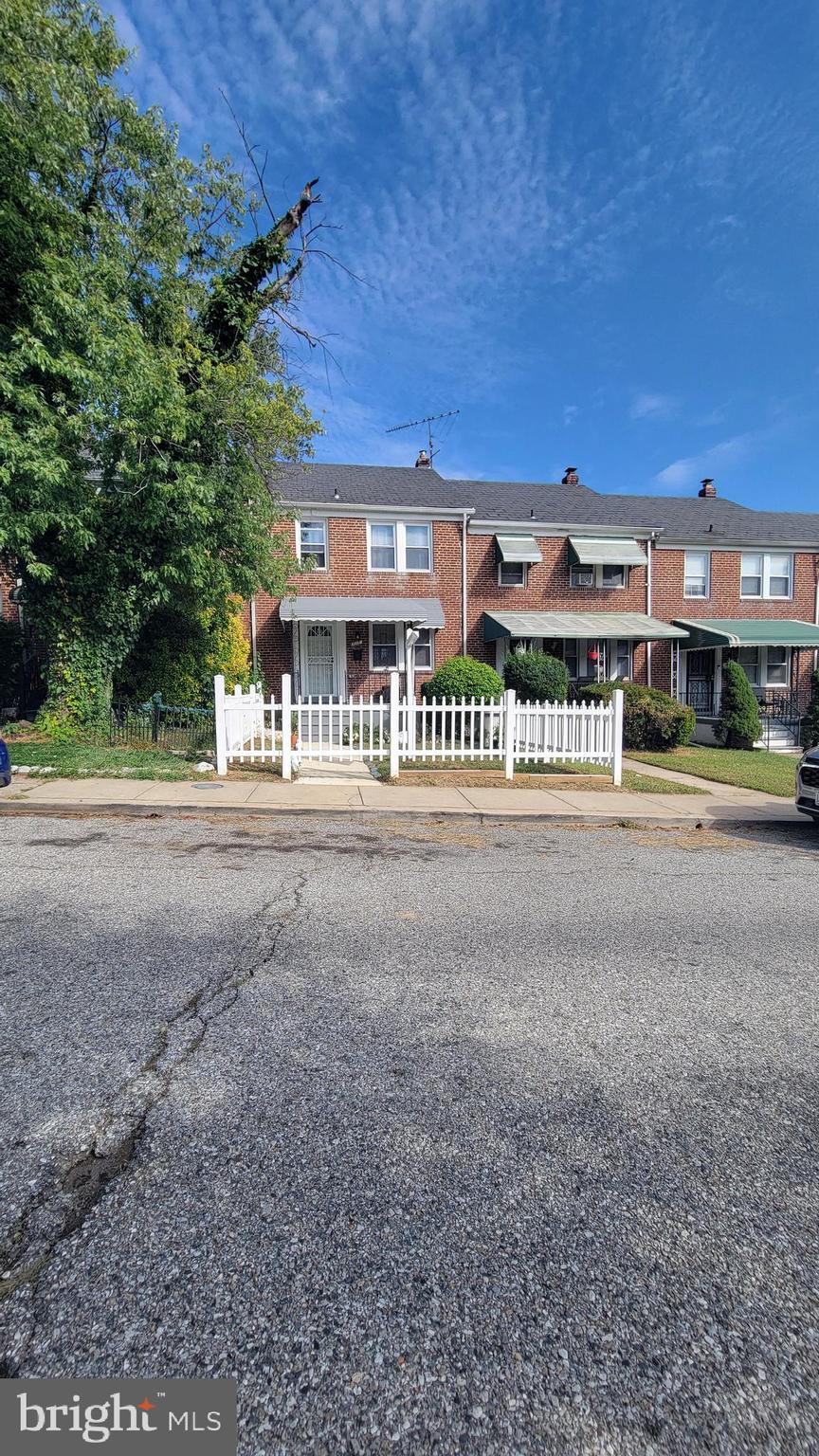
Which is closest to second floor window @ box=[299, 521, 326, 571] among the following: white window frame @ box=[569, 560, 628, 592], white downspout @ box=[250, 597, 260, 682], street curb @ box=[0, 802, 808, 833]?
white downspout @ box=[250, 597, 260, 682]

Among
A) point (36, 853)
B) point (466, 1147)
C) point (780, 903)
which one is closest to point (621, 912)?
point (780, 903)

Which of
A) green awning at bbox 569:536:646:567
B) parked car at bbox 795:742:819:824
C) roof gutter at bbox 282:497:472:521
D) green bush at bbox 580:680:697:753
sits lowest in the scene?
parked car at bbox 795:742:819:824

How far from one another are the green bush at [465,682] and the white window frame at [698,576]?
9.00 metres

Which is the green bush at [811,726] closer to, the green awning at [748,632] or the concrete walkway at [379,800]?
the green awning at [748,632]

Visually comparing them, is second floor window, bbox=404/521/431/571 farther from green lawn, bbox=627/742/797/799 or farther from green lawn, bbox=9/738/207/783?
green lawn, bbox=9/738/207/783

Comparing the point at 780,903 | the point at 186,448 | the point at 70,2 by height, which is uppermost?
the point at 70,2

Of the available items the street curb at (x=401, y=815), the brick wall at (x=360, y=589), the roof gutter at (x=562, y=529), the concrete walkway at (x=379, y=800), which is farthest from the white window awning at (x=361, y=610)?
the street curb at (x=401, y=815)

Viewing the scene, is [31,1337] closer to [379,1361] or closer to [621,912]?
[379,1361]

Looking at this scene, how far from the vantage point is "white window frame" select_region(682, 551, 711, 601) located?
2217 centimetres

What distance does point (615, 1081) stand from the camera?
2.72 m

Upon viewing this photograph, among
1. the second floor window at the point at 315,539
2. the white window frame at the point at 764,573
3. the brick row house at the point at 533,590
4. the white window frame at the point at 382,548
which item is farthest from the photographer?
the white window frame at the point at 764,573

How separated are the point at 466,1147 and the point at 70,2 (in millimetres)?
15750

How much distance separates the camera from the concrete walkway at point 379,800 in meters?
8.44

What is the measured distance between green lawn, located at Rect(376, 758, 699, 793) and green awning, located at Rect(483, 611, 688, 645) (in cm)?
743
